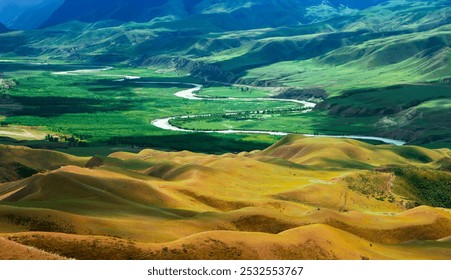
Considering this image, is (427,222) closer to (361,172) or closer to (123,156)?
(361,172)

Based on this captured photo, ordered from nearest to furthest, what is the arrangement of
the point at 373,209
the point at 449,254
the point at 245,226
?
the point at 449,254 < the point at 245,226 < the point at 373,209

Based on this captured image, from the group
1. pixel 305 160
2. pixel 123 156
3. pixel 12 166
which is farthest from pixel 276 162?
pixel 12 166

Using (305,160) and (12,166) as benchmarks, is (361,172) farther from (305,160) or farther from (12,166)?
(12,166)

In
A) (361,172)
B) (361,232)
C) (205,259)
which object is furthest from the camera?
(361,172)

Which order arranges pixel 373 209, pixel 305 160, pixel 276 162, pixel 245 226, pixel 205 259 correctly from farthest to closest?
pixel 305 160
pixel 276 162
pixel 373 209
pixel 245 226
pixel 205 259

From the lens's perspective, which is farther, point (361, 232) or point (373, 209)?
point (373, 209)

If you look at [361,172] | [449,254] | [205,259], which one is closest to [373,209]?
[361,172]

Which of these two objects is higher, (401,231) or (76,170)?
(76,170)
